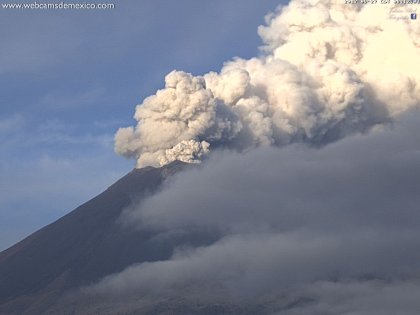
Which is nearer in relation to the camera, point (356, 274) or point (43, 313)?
point (43, 313)

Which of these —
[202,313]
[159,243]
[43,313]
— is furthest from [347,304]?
[43,313]

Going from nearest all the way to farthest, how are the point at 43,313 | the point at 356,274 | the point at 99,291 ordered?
the point at 43,313 → the point at 99,291 → the point at 356,274

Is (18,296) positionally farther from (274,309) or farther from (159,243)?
(274,309)

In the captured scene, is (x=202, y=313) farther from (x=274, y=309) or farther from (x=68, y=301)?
(x=68, y=301)

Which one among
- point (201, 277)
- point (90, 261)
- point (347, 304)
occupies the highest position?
point (90, 261)

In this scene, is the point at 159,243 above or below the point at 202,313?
above

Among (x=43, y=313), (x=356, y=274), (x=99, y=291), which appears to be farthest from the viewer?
(x=356, y=274)
